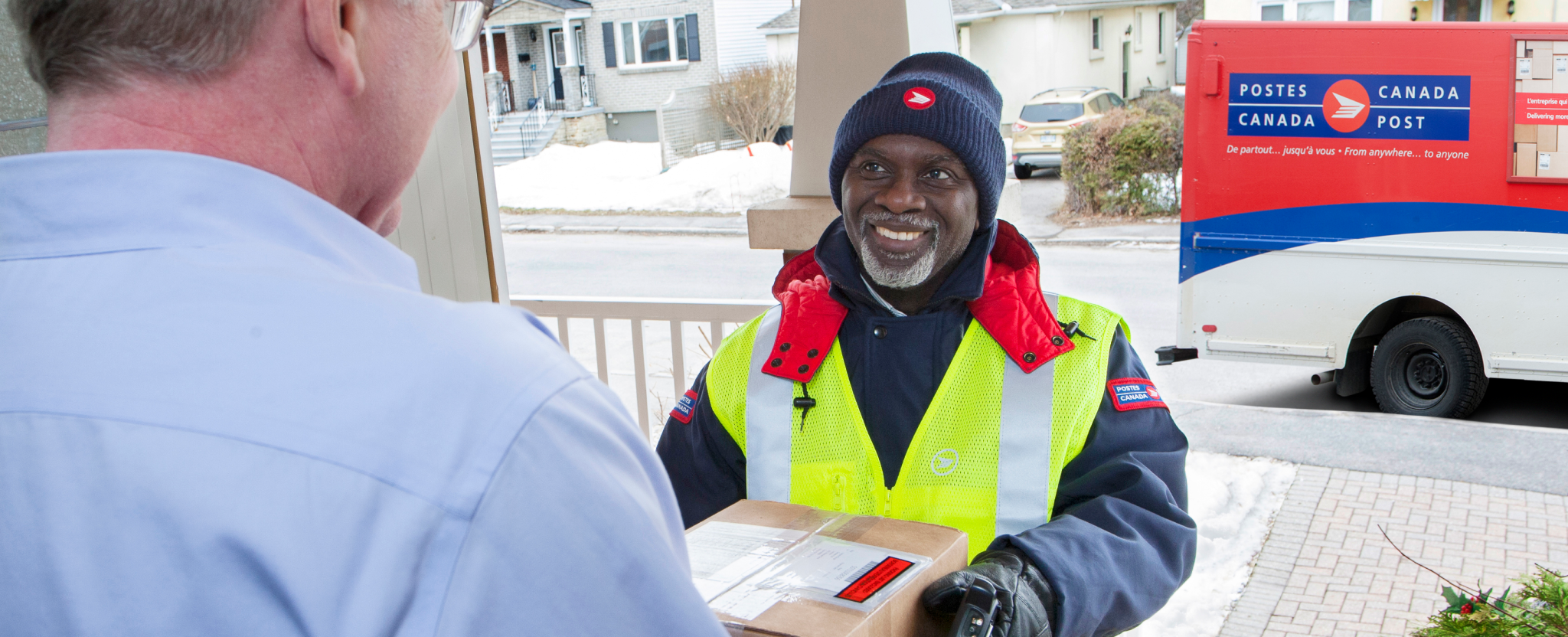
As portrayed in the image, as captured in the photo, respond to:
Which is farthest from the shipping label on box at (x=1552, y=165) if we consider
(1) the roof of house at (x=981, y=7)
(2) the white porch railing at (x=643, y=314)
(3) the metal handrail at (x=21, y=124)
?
(1) the roof of house at (x=981, y=7)

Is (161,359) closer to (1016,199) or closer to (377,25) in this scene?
(377,25)

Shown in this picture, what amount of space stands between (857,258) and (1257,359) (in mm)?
6442

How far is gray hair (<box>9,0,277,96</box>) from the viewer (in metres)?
0.72

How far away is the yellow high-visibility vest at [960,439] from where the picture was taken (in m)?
1.96

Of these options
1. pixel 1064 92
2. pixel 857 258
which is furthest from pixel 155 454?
pixel 1064 92

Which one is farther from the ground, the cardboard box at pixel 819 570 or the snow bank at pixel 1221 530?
the cardboard box at pixel 819 570

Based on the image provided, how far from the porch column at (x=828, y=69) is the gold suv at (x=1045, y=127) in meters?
18.5

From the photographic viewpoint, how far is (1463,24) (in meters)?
A: 7.07

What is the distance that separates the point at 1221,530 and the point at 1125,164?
1158 centimetres

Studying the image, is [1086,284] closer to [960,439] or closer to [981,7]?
[960,439]

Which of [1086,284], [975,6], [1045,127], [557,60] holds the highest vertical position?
[975,6]

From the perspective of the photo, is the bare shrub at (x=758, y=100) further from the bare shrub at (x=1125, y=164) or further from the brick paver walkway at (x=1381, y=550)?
the brick paver walkway at (x=1381, y=550)

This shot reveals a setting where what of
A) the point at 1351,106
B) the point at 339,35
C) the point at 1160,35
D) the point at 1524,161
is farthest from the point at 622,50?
the point at 339,35

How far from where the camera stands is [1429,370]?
7.75m
